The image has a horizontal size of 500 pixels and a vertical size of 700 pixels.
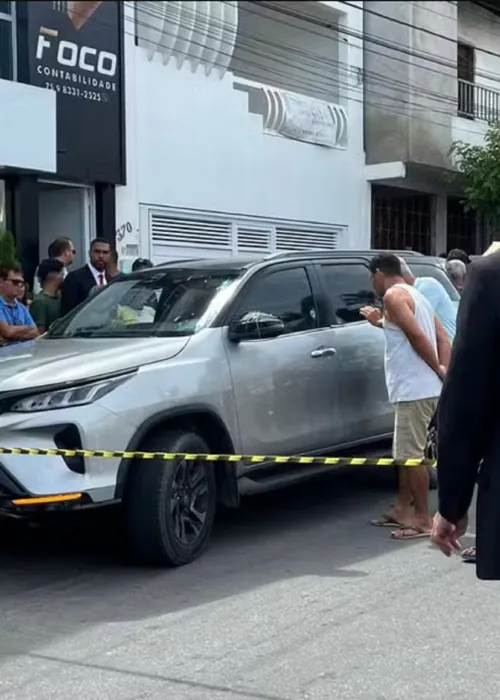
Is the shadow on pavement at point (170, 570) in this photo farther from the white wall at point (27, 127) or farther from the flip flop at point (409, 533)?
the white wall at point (27, 127)

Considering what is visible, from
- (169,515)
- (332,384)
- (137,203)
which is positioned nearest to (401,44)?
(332,384)

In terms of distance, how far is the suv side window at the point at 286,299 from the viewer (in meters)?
7.07

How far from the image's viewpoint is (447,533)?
312 cm

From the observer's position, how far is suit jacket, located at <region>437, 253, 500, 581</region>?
2.95 meters

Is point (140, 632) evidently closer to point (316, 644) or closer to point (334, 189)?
point (316, 644)

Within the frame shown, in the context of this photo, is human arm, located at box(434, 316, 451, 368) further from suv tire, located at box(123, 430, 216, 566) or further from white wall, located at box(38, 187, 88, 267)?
white wall, located at box(38, 187, 88, 267)

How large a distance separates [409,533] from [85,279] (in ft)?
12.8

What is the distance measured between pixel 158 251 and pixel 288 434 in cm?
851

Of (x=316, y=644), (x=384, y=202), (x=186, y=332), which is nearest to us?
Result: (x=316, y=644)

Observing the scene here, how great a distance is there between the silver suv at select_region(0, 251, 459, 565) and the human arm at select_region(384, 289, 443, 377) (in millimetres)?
682

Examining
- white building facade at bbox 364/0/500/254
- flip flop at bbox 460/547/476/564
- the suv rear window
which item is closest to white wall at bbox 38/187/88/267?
white building facade at bbox 364/0/500/254

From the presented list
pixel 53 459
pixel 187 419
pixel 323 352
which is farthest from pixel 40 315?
pixel 53 459

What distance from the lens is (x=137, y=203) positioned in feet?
48.2

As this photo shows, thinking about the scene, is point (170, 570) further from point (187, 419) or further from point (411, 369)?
point (411, 369)
